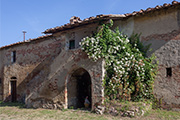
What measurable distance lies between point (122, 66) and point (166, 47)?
6.83ft

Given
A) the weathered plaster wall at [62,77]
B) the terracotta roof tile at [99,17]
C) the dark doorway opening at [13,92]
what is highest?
the terracotta roof tile at [99,17]

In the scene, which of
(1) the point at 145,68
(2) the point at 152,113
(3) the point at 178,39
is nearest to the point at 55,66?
(1) the point at 145,68

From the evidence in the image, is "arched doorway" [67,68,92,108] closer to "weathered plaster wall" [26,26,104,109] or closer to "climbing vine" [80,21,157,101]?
"weathered plaster wall" [26,26,104,109]

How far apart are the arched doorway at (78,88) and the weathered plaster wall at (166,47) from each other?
368 centimetres

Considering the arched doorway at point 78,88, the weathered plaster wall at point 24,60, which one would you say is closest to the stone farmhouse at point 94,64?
the arched doorway at point 78,88

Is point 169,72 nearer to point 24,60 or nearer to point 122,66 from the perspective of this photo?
point 122,66

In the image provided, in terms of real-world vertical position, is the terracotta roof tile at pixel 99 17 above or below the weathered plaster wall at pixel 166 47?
above

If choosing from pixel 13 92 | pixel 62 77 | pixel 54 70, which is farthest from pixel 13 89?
pixel 62 77

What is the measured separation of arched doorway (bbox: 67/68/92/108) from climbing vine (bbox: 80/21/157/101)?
1.68 m

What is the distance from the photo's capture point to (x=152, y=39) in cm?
830

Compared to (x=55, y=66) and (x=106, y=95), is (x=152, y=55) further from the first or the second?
(x=55, y=66)

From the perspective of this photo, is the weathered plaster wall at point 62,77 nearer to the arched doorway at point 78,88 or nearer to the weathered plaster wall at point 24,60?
the arched doorway at point 78,88

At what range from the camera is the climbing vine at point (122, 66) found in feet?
26.1

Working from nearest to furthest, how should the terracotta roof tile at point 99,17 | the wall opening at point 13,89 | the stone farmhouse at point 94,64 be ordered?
the terracotta roof tile at point 99,17 → the stone farmhouse at point 94,64 → the wall opening at point 13,89
